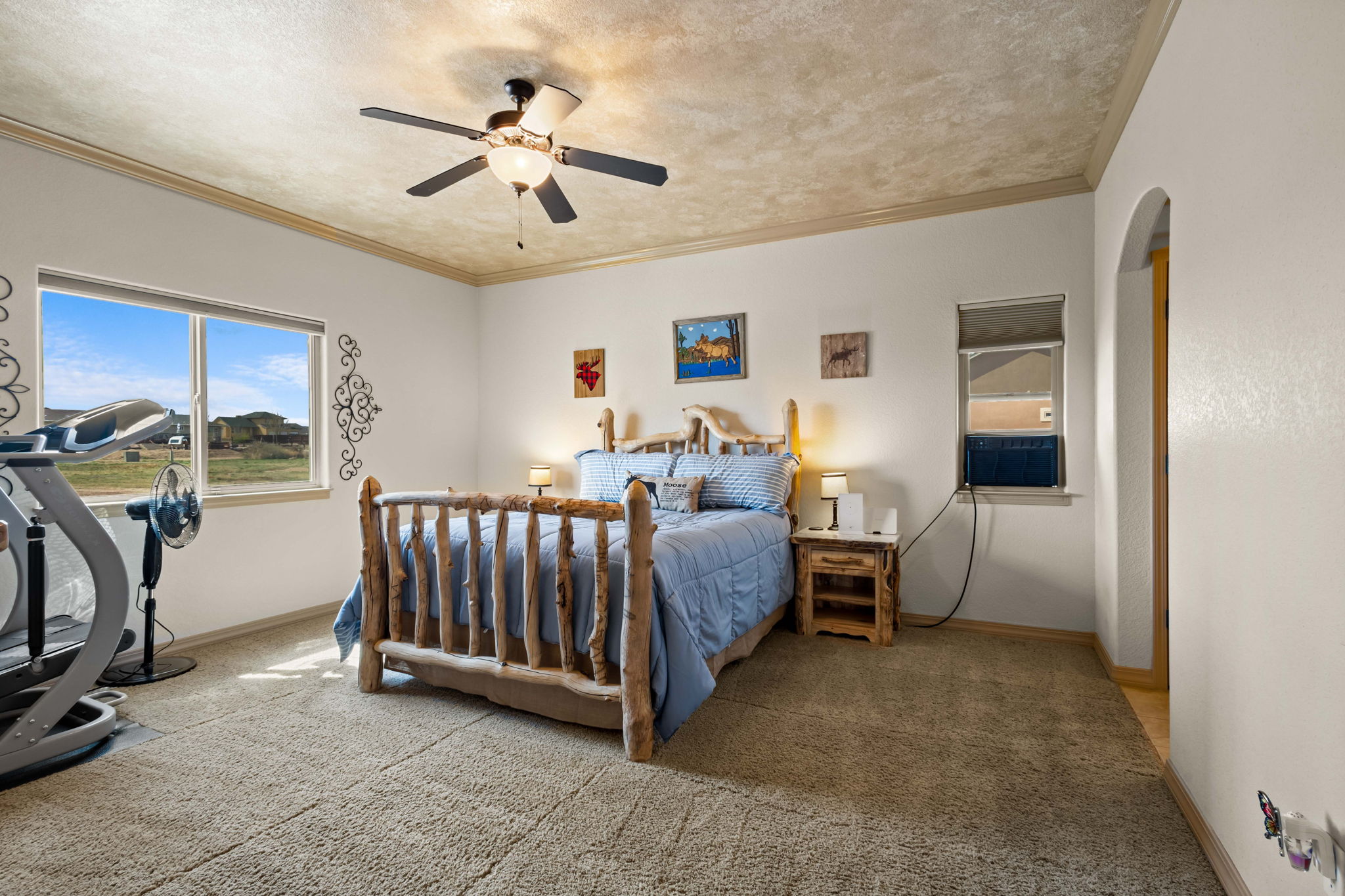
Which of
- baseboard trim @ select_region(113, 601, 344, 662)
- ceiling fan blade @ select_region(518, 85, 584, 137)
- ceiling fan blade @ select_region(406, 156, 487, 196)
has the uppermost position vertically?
ceiling fan blade @ select_region(518, 85, 584, 137)

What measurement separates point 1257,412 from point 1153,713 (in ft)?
5.75

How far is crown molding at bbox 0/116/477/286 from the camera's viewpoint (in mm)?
2922

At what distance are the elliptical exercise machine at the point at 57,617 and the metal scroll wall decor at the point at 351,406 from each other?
1835 millimetres

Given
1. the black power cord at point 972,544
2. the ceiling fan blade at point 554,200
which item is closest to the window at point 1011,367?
the black power cord at point 972,544

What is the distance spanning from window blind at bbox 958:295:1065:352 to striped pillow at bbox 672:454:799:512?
1.29 m

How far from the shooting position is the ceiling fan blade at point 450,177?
8.39 feet

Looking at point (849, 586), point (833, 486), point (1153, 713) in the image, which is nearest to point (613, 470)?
point (833, 486)

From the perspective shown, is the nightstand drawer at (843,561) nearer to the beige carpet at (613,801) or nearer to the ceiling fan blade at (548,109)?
the beige carpet at (613,801)

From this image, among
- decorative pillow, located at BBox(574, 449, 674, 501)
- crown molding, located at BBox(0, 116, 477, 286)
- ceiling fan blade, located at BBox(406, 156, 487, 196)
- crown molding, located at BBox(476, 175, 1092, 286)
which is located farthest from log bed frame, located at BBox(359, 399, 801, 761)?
crown molding, located at BBox(476, 175, 1092, 286)

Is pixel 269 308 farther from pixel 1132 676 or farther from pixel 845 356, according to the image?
pixel 1132 676

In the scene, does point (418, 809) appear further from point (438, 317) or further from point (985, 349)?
point (438, 317)

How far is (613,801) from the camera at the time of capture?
200 centimetres

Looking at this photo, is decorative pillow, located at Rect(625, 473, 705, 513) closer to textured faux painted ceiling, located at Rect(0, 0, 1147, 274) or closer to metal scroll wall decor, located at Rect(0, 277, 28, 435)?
textured faux painted ceiling, located at Rect(0, 0, 1147, 274)

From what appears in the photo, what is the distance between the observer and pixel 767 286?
4.40 metres
